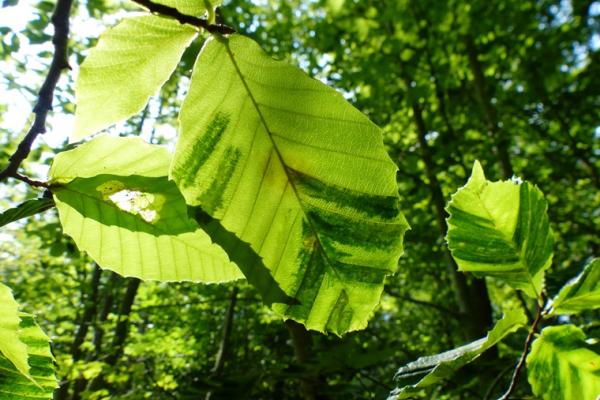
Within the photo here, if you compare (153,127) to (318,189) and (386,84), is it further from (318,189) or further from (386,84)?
(318,189)

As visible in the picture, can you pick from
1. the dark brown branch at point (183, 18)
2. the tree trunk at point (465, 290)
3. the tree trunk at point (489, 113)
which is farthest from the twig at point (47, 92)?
the tree trunk at point (489, 113)

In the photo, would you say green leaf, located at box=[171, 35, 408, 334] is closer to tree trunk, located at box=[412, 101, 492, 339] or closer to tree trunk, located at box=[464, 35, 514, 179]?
tree trunk, located at box=[412, 101, 492, 339]

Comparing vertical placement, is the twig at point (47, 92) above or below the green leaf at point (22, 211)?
above

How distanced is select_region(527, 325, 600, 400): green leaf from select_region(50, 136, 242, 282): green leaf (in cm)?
40

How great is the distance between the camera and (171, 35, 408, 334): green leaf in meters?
0.37

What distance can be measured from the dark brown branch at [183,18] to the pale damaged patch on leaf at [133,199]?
0.20 m

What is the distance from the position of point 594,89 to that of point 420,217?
216 centimetres

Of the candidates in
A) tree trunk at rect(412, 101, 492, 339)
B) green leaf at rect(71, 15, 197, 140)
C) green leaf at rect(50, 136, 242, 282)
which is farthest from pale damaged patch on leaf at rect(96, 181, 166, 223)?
tree trunk at rect(412, 101, 492, 339)

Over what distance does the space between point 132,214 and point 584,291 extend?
21.5 inches

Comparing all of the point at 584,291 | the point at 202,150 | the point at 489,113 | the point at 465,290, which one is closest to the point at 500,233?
the point at 584,291

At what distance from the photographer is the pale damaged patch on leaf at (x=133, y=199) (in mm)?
487

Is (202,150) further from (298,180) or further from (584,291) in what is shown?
(584,291)

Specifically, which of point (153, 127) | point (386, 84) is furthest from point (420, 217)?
point (153, 127)

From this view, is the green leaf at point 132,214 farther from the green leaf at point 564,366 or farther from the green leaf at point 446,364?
the green leaf at point 564,366
